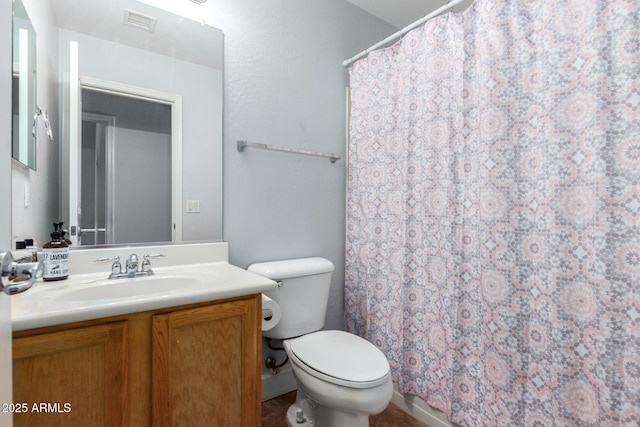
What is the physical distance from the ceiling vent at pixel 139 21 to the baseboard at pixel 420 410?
2153mm

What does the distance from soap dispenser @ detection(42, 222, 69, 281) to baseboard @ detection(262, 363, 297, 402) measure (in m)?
1.11

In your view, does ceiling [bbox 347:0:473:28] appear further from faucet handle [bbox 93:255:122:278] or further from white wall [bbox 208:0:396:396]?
A: faucet handle [bbox 93:255:122:278]

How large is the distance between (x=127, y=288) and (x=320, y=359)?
81cm

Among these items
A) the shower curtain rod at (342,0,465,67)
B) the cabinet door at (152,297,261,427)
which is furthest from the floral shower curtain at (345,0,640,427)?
the cabinet door at (152,297,261,427)

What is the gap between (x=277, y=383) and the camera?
71.3 inches

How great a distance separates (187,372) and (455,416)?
117 centimetres

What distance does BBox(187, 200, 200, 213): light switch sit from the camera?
154 cm

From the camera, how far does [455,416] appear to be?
55.8 inches

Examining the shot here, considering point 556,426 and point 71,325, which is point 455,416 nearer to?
point 556,426

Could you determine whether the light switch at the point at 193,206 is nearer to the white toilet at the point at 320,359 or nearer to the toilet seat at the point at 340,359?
the white toilet at the point at 320,359

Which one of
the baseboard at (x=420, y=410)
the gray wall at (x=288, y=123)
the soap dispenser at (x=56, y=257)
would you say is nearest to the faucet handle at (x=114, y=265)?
the soap dispenser at (x=56, y=257)

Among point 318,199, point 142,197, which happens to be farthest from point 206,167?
point 318,199

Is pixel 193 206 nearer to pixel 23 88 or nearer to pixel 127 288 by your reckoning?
pixel 127 288

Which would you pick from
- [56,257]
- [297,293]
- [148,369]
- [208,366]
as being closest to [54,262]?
[56,257]
